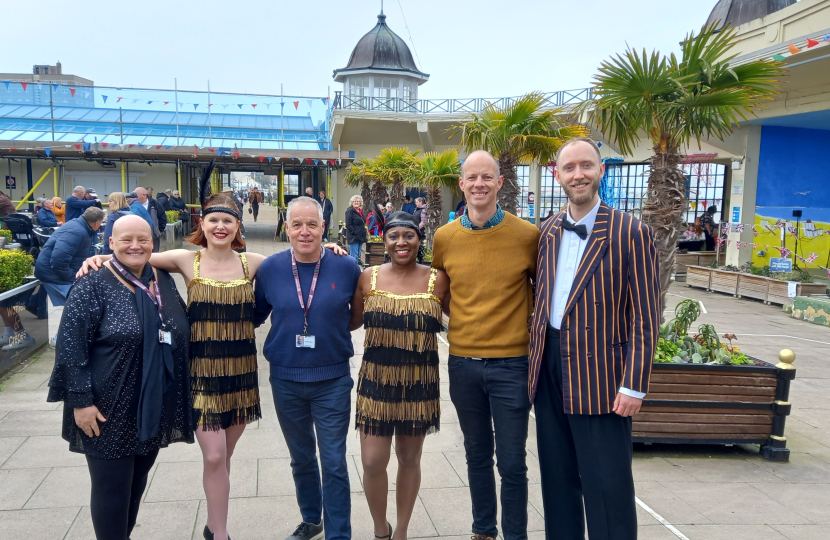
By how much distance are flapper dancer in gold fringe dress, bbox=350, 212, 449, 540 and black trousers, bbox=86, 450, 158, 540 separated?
105 cm

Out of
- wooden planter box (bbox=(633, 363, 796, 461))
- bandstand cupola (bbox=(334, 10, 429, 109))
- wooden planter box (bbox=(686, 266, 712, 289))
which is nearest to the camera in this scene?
wooden planter box (bbox=(633, 363, 796, 461))

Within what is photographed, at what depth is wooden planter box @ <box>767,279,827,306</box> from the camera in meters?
11.7

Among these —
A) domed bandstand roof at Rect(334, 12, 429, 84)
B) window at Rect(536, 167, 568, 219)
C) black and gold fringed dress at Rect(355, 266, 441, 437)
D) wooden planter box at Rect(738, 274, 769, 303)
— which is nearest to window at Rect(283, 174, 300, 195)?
domed bandstand roof at Rect(334, 12, 429, 84)

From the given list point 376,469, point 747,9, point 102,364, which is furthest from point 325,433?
point 747,9

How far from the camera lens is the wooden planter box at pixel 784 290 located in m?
11.7

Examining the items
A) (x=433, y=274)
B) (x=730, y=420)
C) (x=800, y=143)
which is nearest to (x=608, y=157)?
(x=800, y=143)

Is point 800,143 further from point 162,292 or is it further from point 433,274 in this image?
point 162,292

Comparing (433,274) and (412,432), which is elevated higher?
(433,274)

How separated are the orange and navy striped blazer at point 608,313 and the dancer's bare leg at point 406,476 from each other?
2.71 ft

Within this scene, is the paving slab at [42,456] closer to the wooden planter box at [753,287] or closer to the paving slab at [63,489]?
the paving slab at [63,489]

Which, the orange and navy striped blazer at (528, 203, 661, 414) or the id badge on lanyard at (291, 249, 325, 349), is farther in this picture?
the id badge on lanyard at (291, 249, 325, 349)

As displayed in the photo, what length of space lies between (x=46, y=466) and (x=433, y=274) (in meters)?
2.90

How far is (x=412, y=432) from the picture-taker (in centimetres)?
293

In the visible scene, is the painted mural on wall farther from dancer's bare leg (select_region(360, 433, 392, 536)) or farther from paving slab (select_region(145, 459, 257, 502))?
dancer's bare leg (select_region(360, 433, 392, 536))
